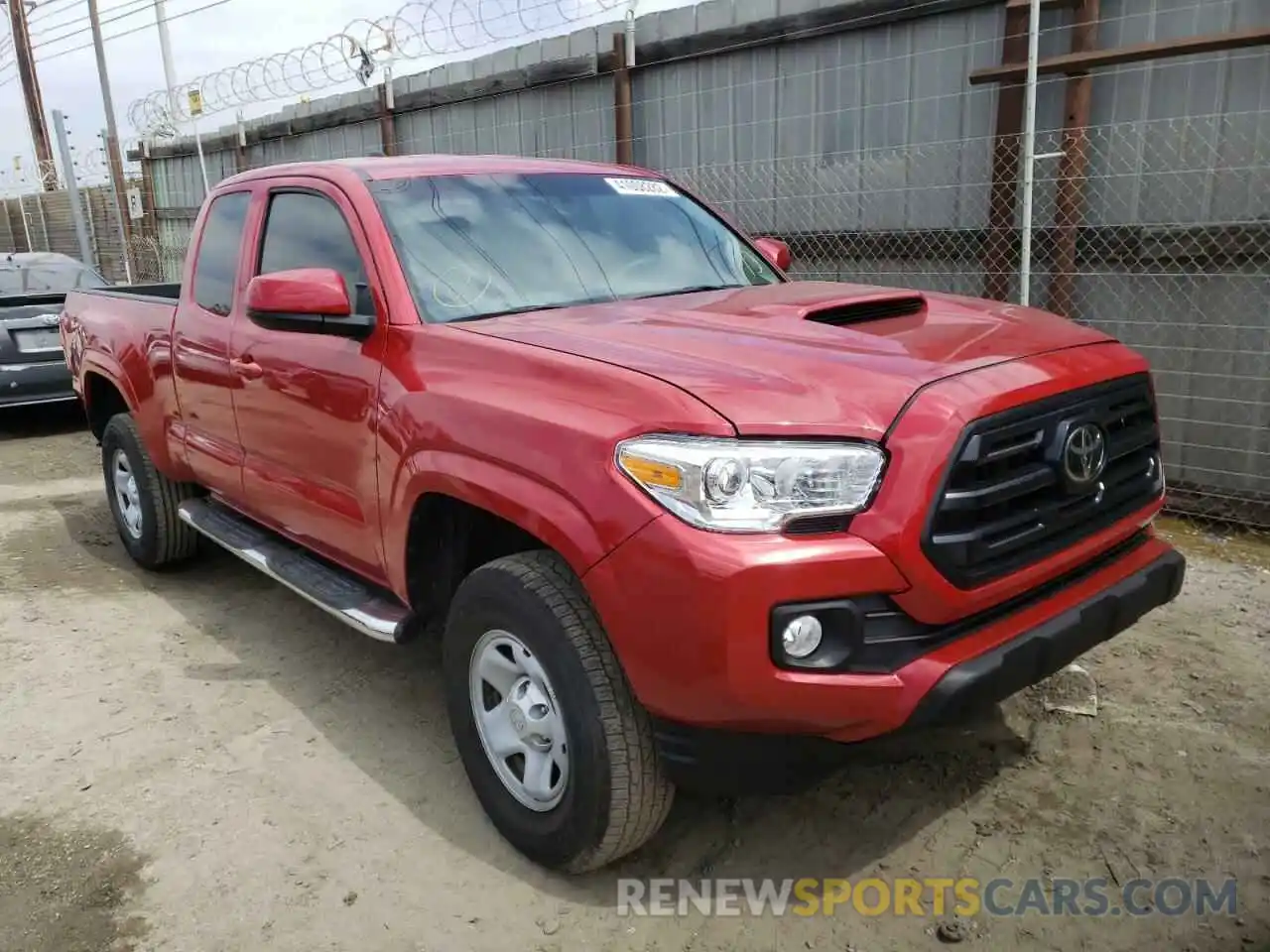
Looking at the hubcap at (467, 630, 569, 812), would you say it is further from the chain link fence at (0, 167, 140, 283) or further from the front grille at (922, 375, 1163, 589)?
the chain link fence at (0, 167, 140, 283)

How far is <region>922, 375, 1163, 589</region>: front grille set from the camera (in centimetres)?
221

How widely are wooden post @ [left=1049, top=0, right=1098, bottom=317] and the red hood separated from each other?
255cm

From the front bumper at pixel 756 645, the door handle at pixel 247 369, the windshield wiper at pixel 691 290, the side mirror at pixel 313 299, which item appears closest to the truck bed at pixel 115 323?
the door handle at pixel 247 369

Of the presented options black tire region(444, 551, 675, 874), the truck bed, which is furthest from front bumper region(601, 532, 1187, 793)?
the truck bed

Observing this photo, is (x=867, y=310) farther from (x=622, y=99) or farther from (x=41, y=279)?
(x=41, y=279)

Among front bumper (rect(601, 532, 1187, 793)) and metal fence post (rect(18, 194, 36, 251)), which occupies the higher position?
metal fence post (rect(18, 194, 36, 251))

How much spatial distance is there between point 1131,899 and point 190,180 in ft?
49.3

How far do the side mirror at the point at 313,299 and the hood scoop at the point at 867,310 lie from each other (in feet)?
4.52

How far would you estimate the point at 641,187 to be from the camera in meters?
3.93

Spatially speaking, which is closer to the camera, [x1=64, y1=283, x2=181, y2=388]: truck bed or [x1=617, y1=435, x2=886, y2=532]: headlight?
[x1=617, y1=435, x2=886, y2=532]: headlight

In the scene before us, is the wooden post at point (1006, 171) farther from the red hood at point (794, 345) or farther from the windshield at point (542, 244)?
the red hood at point (794, 345)

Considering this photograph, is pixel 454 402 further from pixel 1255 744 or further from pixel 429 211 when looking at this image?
pixel 1255 744

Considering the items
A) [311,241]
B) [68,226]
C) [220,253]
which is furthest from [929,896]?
[68,226]

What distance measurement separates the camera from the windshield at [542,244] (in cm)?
318
